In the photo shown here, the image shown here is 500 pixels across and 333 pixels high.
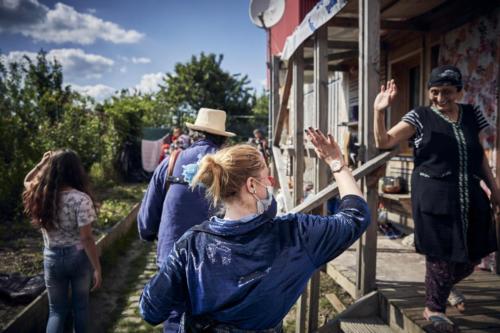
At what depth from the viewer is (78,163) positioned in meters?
2.87

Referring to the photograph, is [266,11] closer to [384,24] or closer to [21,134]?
[384,24]

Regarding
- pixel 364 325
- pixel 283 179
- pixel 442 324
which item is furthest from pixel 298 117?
pixel 442 324

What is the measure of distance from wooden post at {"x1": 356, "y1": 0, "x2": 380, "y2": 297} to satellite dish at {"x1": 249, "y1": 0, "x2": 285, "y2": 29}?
3721mm

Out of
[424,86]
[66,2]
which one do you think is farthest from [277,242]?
[66,2]

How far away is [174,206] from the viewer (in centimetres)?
244

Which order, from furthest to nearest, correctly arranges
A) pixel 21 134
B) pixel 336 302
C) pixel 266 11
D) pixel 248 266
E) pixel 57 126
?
pixel 57 126 → pixel 21 134 → pixel 266 11 → pixel 336 302 → pixel 248 266

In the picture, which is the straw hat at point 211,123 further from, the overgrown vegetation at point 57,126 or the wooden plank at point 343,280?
the overgrown vegetation at point 57,126

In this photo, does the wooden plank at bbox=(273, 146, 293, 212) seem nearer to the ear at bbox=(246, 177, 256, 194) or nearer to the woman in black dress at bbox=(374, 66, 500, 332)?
the woman in black dress at bbox=(374, 66, 500, 332)

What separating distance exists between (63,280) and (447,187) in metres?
2.84

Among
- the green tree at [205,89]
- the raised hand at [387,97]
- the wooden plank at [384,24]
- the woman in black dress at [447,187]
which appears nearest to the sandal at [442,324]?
the woman in black dress at [447,187]

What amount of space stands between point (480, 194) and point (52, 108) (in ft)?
39.8

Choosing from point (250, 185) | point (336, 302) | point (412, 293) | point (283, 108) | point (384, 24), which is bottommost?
point (336, 302)

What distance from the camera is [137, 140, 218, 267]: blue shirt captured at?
2.43 meters

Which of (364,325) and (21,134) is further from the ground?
(21,134)
